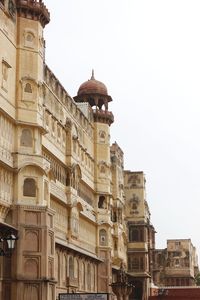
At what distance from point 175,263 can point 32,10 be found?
101m

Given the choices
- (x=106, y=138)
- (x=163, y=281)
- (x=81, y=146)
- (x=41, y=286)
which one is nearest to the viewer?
(x=41, y=286)

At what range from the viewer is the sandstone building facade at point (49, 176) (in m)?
41.8

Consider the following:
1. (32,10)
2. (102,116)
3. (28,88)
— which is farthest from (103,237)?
(32,10)

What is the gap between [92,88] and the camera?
72000mm

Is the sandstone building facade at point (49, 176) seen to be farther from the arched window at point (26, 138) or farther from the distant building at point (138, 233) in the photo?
the distant building at point (138, 233)

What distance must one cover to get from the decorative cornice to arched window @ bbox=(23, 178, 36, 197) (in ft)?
40.4

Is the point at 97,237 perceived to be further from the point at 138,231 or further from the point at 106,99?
the point at 138,231

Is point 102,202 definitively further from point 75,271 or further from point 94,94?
point 75,271

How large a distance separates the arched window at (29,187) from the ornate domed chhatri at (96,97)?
28.5 metres

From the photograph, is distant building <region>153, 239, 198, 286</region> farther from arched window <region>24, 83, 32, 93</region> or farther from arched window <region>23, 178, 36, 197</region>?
arched window <region>24, 83, 32, 93</region>

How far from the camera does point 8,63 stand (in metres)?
43.0

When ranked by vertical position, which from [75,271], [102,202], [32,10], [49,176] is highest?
[32,10]

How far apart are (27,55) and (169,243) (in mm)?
102030

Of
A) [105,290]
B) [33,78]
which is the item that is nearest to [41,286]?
[33,78]
